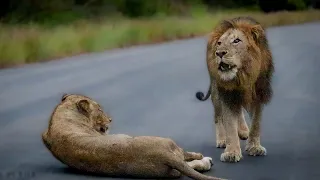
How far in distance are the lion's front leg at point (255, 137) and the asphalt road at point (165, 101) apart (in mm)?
37

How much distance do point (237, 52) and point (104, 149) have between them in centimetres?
69

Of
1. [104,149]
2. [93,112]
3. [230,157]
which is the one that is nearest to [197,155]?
[230,157]

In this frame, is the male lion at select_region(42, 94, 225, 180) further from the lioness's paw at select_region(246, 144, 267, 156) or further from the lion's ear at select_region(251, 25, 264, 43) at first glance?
the lion's ear at select_region(251, 25, 264, 43)

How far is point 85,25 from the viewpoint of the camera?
529 cm

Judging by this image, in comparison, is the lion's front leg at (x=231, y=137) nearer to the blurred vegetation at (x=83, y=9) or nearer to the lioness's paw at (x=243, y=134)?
the lioness's paw at (x=243, y=134)

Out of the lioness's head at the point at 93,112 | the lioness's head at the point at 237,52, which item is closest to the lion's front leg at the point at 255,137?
the lioness's head at the point at 237,52

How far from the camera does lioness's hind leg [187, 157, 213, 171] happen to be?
462 centimetres

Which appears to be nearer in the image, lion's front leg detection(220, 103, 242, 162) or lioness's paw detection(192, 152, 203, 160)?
lioness's paw detection(192, 152, 203, 160)

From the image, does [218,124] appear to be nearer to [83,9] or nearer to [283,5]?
[283,5]

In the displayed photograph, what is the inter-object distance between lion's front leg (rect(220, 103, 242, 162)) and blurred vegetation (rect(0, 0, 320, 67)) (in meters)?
0.53

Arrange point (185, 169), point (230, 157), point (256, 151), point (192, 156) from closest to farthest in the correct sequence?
1. point (185, 169)
2. point (192, 156)
3. point (230, 157)
4. point (256, 151)

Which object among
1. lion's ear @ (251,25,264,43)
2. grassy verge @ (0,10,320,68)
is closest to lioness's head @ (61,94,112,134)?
grassy verge @ (0,10,320,68)

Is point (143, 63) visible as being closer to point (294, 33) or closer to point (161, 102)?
point (161, 102)

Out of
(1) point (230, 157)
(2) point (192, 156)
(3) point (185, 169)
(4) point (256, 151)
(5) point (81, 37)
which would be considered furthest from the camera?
(5) point (81, 37)
